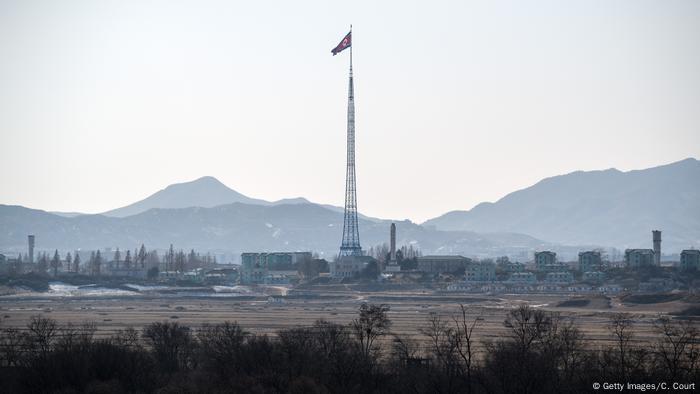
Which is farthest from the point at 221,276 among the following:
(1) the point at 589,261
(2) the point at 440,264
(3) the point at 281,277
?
(1) the point at 589,261

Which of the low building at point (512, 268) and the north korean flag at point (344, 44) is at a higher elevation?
the north korean flag at point (344, 44)

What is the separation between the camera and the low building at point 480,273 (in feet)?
473

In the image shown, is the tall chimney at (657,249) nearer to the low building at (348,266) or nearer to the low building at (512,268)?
the low building at (512,268)

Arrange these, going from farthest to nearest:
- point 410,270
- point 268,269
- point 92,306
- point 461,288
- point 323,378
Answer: point 268,269 < point 410,270 < point 461,288 < point 92,306 < point 323,378

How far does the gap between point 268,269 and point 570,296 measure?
6142 centimetres

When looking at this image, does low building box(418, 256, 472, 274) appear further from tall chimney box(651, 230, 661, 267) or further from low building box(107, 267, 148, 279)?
low building box(107, 267, 148, 279)

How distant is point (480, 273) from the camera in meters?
145

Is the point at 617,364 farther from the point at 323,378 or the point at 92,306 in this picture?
the point at 92,306

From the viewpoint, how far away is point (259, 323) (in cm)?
8281

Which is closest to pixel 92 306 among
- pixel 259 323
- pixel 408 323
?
pixel 259 323

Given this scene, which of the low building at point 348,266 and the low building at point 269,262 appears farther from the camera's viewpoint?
the low building at point 269,262

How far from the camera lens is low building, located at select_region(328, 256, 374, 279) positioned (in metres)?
148

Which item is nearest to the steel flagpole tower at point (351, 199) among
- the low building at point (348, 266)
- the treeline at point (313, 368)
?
the low building at point (348, 266)

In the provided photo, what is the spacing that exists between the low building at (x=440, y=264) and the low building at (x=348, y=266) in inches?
368
